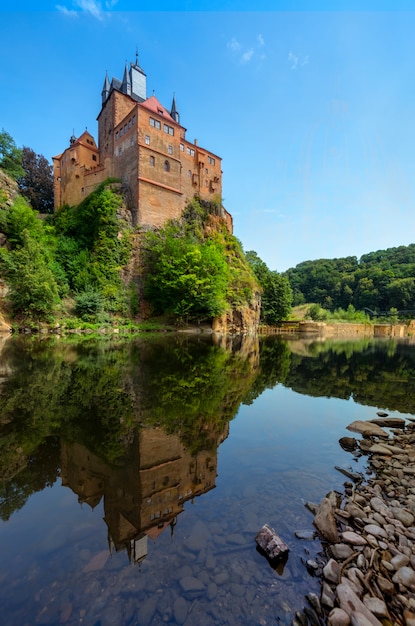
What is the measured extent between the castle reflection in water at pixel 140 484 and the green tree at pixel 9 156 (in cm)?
3682

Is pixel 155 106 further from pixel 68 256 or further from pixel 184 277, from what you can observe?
pixel 184 277

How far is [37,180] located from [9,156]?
11509mm

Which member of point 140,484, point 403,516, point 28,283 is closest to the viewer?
point 403,516

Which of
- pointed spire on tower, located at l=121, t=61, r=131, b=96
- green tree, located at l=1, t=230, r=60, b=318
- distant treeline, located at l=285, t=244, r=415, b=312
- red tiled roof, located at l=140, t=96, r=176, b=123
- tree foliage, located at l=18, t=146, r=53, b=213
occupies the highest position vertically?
pointed spire on tower, located at l=121, t=61, r=131, b=96

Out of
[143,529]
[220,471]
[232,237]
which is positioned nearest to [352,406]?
[220,471]

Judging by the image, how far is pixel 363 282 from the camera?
78.0m

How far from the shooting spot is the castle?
3074cm

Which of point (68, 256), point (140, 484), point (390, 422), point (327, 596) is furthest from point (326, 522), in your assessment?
point (68, 256)

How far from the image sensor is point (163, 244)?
96.7ft

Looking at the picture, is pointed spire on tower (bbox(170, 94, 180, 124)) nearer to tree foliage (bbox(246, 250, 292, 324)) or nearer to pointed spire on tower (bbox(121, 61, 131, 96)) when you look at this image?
pointed spire on tower (bbox(121, 61, 131, 96))

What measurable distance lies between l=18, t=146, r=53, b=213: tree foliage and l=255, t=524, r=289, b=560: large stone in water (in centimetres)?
4945

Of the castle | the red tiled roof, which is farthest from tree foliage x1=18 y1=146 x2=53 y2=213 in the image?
the red tiled roof

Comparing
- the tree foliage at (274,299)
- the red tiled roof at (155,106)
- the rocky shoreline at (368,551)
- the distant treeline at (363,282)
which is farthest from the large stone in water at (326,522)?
the distant treeline at (363,282)

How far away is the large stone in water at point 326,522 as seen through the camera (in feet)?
9.11
